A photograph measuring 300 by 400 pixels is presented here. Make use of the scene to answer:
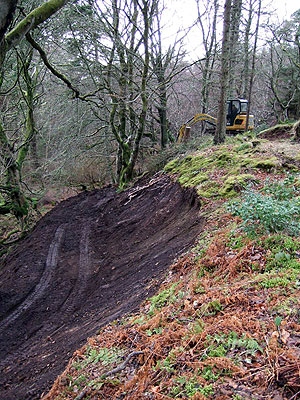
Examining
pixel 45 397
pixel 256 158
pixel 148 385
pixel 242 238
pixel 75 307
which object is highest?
pixel 256 158

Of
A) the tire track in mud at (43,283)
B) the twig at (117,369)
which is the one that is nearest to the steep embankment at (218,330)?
the twig at (117,369)

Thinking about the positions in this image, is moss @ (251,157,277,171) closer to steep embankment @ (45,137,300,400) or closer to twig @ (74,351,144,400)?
steep embankment @ (45,137,300,400)

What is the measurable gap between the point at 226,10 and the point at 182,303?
10.6 m

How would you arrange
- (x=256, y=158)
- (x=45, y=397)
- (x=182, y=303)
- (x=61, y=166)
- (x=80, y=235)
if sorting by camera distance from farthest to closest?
(x=61, y=166) → (x=80, y=235) → (x=256, y=158) → (x=182, y=303) → (x=45, y=397)

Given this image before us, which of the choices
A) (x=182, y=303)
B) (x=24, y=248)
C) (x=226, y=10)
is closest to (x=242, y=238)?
(x=182, y=303)

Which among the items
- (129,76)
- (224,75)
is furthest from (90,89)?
(224,75)

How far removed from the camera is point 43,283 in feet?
27.1

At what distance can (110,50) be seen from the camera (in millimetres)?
12922

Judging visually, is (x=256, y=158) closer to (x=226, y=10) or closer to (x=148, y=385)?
(x=226, y=10)

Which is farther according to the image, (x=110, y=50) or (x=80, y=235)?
(x=110, y=50)

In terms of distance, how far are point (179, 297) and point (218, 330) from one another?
1.19 meters

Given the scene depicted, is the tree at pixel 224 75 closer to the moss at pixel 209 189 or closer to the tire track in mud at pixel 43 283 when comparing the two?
the moss at pixel 209 189

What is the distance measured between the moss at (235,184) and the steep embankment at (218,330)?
114 centimetres

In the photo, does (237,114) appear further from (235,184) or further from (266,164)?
(235,184)
